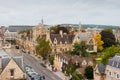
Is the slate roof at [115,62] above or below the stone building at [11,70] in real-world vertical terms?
below

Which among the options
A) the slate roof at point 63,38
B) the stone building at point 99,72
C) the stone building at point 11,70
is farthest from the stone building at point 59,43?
the stone building at point 11,70

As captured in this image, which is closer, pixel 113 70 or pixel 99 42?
pixel 113 70

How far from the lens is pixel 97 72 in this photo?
6019cm

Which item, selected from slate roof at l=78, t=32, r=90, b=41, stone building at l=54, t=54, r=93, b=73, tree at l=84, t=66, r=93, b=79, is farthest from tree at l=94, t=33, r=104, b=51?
tree at l=84, t=66, r=93, b=79

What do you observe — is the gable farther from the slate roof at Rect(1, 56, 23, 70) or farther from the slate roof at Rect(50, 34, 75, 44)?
the slate roof at Rect(50, 34, 75, 44)

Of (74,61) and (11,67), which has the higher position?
(11,67)

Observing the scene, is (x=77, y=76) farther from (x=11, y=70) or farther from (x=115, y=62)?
(x=11, y=70)

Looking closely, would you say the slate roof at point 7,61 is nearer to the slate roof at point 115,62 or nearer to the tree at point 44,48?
the slate roof at point 115,62

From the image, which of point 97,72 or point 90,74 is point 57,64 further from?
point 97,72

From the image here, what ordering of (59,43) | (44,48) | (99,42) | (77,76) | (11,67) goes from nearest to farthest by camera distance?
(11,67)
(77,76)
(44,48)
(59,43)
(99,42)

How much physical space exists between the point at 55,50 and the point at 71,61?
3293 cm

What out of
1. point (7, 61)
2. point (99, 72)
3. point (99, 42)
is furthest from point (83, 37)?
point (7, 61)

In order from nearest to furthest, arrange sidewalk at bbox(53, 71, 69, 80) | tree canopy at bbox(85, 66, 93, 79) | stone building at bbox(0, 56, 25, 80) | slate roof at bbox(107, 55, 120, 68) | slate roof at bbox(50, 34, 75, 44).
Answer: stone building at bbox(0, 56, 25, 80)
slate roof at bbox(107, 55, 120, 68)
tree canopy at bbox(85, 66, 93, 79)
sidewalk at bbox(53, 71, 69, 80)
slate roof at bbox(50, 34, 75, 44)

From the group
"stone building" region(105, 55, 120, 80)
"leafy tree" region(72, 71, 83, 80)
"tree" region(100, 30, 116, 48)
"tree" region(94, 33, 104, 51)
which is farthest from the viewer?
"tree" region(100, 30, 116, 48)
